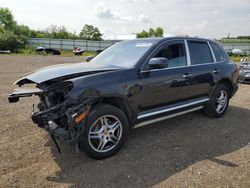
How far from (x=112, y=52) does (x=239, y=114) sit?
3.43m

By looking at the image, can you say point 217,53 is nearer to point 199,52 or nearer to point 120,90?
point 199,52

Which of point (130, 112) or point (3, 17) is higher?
point (3, 17)

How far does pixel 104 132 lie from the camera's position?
12.7 feet

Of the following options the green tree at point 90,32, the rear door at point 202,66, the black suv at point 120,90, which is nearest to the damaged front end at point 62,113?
the black suv at point 120,90

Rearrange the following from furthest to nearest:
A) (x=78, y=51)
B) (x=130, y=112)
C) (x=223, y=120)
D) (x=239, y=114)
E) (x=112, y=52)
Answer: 1. (x=78, y=51)
2. (x=239, y=114)
3. (x=223, y=120)
4. (x=112, y=52)
5. (x=130, y=112)

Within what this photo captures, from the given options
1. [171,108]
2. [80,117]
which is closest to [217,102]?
[171,108]

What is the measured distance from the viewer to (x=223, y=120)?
5816mm

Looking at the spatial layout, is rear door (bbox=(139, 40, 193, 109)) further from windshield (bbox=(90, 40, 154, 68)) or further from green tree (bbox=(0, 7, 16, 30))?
green tree (bbox=(0, 7, 16, 30))

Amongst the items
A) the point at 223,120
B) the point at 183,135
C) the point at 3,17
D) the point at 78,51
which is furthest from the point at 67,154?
the point at 3,17

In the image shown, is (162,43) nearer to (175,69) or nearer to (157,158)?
(175,69)

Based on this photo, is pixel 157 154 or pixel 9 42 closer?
pixel 157 154

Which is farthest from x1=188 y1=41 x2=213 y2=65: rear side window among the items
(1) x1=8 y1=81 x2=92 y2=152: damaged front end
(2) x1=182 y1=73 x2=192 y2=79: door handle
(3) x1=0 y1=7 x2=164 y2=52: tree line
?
(3) x1=0 y1=7 x2=164 y2=52: tree line

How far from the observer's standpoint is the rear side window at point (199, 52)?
5264mm

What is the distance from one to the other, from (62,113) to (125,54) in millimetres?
1748
